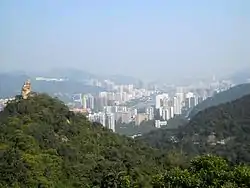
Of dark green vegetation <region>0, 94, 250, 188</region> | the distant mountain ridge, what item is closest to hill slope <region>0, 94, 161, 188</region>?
dark green vegetation <region>0, 94, 250, 188</region>

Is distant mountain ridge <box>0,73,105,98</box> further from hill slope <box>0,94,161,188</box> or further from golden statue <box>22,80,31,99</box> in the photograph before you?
hill slope <box>0,94,161,188</box>

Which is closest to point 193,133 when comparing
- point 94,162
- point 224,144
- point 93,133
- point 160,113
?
point 224,144

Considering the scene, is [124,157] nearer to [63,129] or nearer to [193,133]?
[63,129]

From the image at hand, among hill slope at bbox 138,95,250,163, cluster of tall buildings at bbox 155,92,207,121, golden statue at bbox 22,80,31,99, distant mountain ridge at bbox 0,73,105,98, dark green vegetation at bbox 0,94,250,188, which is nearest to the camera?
dark green vegetation at bbox 0,94,250,188

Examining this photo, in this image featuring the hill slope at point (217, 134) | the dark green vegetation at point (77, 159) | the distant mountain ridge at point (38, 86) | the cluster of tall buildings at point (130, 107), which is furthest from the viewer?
the distant mountain ridge at point (38, 86)

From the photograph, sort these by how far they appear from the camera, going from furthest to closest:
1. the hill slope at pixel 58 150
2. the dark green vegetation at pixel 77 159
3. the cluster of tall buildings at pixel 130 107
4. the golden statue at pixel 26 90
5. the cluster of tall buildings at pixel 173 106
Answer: the cluster of tall buildings at pixel 173 106
the cluster of tall buildings at pixel 130 107
the golden statue at pixel 26 90
the hill slope at pixel 58 150
the dark green vegetation at pixel 77 159

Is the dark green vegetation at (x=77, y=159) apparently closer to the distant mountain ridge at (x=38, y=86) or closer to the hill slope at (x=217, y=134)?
the hill slope at (x=217, y=134)

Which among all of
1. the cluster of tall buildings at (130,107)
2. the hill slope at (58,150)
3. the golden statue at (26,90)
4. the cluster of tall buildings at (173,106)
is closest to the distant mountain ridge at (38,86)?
the cluster of tall buildings at (130,107)

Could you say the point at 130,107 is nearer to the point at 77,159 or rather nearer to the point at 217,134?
the point at 217,134
